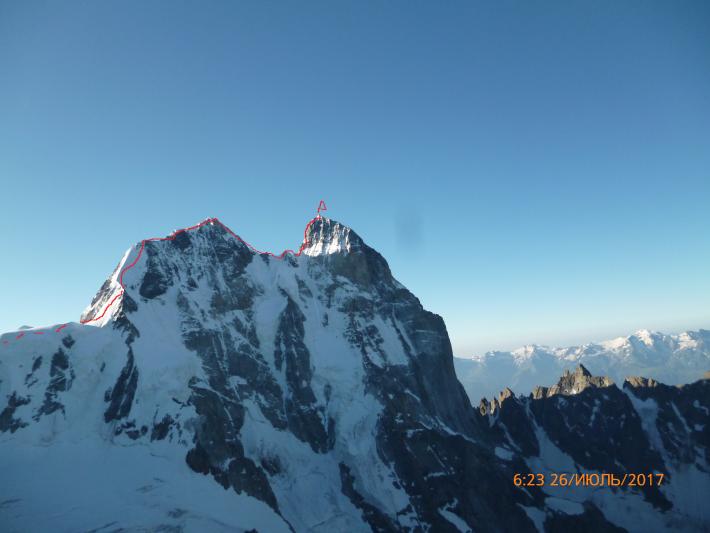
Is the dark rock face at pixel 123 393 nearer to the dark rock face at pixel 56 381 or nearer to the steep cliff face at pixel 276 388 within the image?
the steep cliff face at pixel 276 388

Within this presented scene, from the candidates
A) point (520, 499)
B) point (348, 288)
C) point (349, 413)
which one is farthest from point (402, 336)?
point (520, 499)

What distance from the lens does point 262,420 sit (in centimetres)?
14488

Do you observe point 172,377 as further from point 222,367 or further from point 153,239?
point 153,239

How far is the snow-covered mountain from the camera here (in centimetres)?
11144

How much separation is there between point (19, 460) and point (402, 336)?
11844 centimetres

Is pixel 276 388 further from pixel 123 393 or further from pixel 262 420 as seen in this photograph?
pixel 123 393

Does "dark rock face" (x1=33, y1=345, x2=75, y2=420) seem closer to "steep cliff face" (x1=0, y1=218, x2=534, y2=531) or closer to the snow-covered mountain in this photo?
"steep cliff face" (x1=0, y1=218, x2=534, y2=531)

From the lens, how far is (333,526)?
422 ft

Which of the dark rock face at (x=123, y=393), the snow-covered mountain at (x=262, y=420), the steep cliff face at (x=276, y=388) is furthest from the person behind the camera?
the dark rock face at (x=123, y=393)

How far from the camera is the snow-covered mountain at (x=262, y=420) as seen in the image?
111438 millimetres
